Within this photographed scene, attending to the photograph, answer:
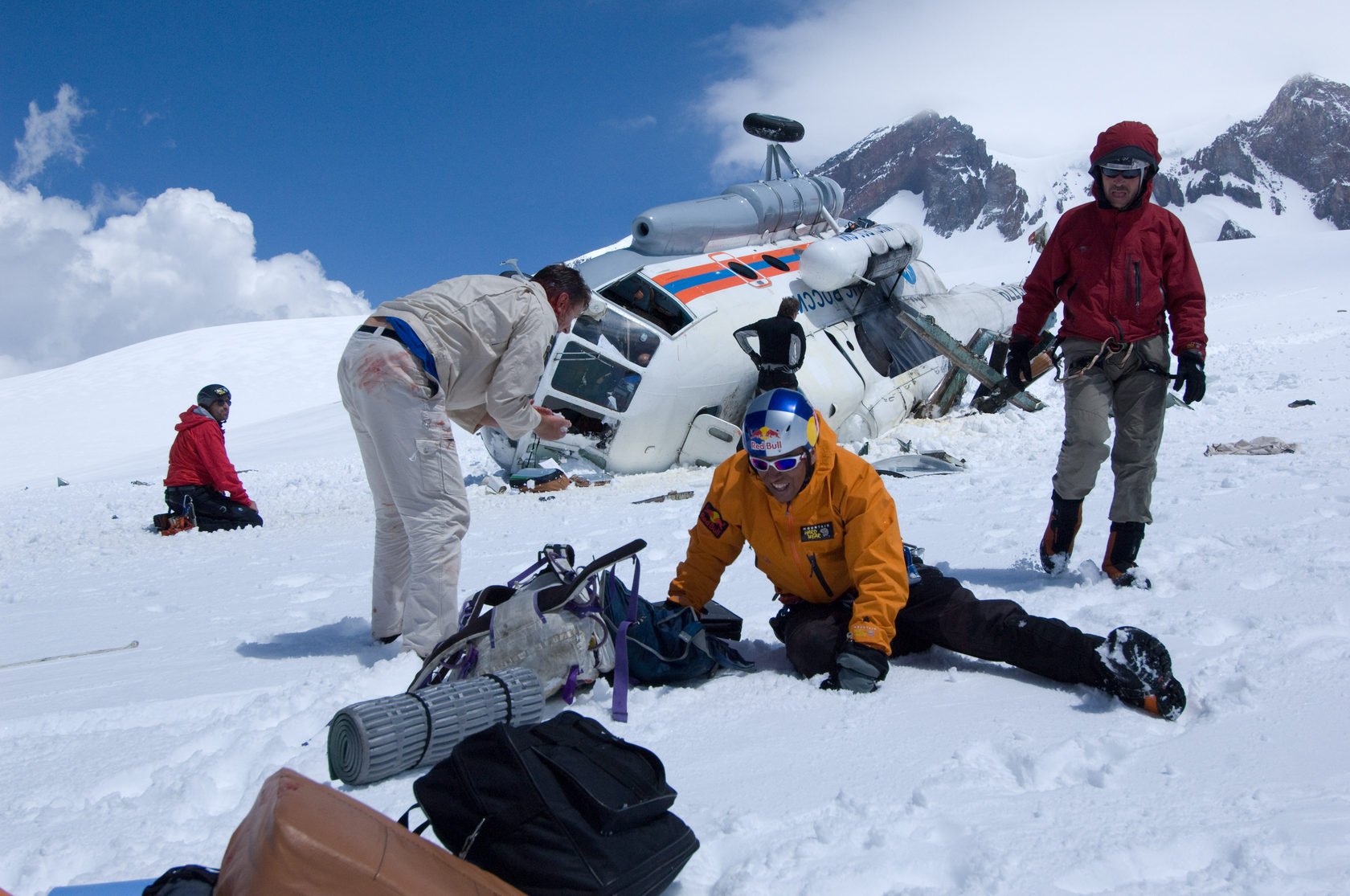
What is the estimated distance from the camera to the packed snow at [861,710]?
1.92 meters

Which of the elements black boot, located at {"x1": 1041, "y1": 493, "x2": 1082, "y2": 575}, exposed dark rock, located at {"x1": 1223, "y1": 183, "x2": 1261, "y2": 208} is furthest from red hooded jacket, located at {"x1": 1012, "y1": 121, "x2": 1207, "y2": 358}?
exposed dark rock, located at {"x1": 1223, "y1": 183, "x2": 1261, "y2": 208}

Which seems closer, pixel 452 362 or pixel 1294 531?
pixel 452 362

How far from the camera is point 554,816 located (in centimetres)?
177

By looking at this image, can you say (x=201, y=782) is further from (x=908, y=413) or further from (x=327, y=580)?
(x=908, y=413)

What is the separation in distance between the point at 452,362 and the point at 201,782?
1839 mm

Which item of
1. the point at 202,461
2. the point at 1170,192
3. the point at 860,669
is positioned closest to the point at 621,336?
the point at 202,461

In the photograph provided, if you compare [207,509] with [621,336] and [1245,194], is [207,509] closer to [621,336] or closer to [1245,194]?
[621,336]

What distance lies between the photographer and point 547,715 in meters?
3.01

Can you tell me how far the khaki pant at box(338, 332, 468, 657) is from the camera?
3602 mm

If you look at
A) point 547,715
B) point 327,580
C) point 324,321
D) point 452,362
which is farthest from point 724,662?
point 324,321

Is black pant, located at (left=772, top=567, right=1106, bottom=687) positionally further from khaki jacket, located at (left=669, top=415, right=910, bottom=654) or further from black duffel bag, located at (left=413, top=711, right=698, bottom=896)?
black duffel bag, located at (left=413, top=711, right=698, bottom=896)

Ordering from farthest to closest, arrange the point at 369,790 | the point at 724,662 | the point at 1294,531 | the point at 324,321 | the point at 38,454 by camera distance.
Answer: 1. the point at 324,321
2. the point at 38,454
3. the point at 1294,531
4. the point at 724,662
5. the point at 369,790

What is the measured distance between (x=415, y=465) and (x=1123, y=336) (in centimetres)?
317

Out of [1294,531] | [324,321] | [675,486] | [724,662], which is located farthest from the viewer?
[324,321]
